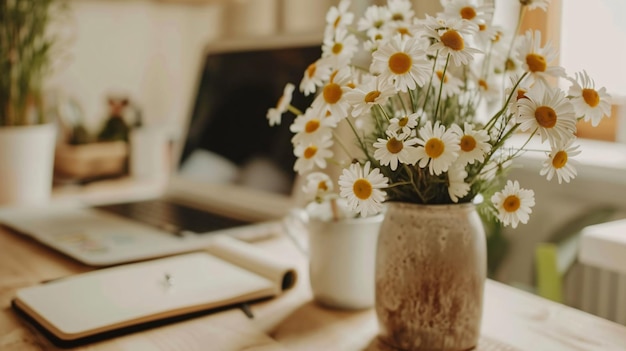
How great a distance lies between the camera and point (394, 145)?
1.74 feet

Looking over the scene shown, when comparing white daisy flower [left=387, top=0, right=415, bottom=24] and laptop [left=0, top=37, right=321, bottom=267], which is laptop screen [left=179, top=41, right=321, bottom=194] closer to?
laptop [left=0, top=37, right=321, bottom=267]

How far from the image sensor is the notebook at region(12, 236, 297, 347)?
659 millimetres

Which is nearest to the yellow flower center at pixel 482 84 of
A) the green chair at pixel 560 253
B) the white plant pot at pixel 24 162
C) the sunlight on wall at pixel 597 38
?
the green chair at pixel 560 253

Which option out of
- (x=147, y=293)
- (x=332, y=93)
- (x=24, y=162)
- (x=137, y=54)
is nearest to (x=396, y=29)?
(x=332, y=93)

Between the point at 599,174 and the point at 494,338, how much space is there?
0.65m

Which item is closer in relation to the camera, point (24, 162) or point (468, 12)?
point (468, 12)

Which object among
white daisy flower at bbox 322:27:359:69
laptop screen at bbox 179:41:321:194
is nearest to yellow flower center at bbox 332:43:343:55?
white daisy flower at bbox 322:27:359:69

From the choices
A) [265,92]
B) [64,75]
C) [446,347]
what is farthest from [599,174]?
[64,75]

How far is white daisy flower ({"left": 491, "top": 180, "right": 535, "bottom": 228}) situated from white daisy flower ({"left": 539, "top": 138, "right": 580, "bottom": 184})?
0.08ft

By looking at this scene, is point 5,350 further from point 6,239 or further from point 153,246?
point 6,239

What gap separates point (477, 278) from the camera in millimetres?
604

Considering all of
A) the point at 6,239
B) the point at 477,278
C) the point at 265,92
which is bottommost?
the point at 6,239

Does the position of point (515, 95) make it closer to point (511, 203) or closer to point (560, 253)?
point (511, 203)

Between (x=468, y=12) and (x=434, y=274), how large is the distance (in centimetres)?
23
